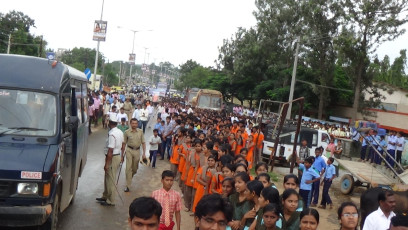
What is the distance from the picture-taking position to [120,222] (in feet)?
25.2

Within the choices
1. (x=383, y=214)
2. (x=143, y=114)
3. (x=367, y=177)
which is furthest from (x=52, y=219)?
(x=143, y=114)

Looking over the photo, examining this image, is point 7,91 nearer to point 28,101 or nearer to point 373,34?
point 28,101

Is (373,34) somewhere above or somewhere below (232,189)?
above

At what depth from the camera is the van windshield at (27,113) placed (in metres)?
6.05

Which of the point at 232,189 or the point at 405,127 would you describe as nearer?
the point at 232,189

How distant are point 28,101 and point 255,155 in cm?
967

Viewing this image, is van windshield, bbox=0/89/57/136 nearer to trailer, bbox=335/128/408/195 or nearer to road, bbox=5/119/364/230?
road, bbox=5/119/364/230

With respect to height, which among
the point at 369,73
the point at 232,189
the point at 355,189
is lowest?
the point at 355,189

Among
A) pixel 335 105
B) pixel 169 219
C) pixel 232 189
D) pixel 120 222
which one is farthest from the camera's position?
pixel 335 105

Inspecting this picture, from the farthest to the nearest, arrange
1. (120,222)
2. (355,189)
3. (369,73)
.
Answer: (369,73) < (355,189) < (120,222)

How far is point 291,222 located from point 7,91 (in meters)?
4.42

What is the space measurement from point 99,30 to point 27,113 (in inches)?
823

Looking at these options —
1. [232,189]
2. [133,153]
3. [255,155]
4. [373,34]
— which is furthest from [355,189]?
[373,34]

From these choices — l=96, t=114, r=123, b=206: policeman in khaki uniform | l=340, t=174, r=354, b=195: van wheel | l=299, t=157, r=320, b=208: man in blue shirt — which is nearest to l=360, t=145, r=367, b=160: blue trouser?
l=340, t=174, r=354, b=195: van wheel
